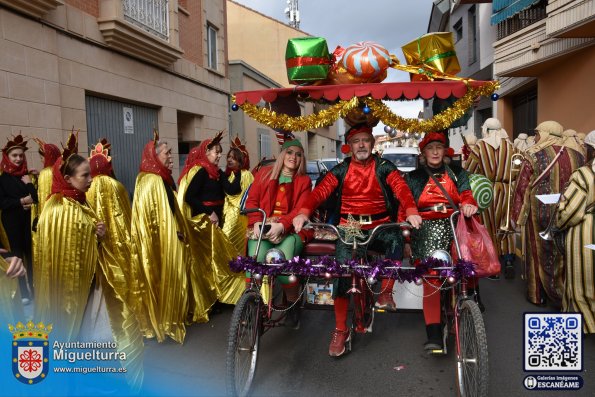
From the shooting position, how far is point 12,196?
606 cm

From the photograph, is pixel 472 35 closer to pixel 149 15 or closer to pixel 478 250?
pixel 149 15

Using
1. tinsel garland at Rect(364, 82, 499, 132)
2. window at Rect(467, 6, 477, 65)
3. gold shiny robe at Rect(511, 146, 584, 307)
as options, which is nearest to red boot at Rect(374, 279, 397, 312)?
tinsel garland at Rect(364, 82, 499, 132)

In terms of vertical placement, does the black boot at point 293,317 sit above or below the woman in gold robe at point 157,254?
below

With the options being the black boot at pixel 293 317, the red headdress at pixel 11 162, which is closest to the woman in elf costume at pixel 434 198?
the black boot at pixel 293 317

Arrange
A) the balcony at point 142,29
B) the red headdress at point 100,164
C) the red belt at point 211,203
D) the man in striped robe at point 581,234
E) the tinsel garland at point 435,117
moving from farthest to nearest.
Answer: the balcony at point 142,29
the red belt at point 211,203
the red headdress at point 100,164
the man in striped robe at point 581,234
the tinsel garland at point 435,117

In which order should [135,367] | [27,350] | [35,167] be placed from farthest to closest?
[35,167]
[135,367]
[27,350]

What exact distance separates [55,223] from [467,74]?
64.7 ft

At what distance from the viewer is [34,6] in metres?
7.32

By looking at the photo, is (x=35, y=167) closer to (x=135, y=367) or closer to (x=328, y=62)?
(x=135, y=367)

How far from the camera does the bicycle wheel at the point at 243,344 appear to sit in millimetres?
3178

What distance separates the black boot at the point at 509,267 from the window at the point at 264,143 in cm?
1458

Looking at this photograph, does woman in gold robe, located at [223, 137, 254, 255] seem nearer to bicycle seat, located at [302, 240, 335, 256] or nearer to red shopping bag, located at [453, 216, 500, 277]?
bicycle seat, located at [302, 240, 335, 256]

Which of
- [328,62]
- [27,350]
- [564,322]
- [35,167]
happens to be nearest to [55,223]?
[27,350]

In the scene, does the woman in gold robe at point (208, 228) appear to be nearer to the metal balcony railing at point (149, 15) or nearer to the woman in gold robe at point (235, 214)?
the woman in gold robe at point (235, 214)
